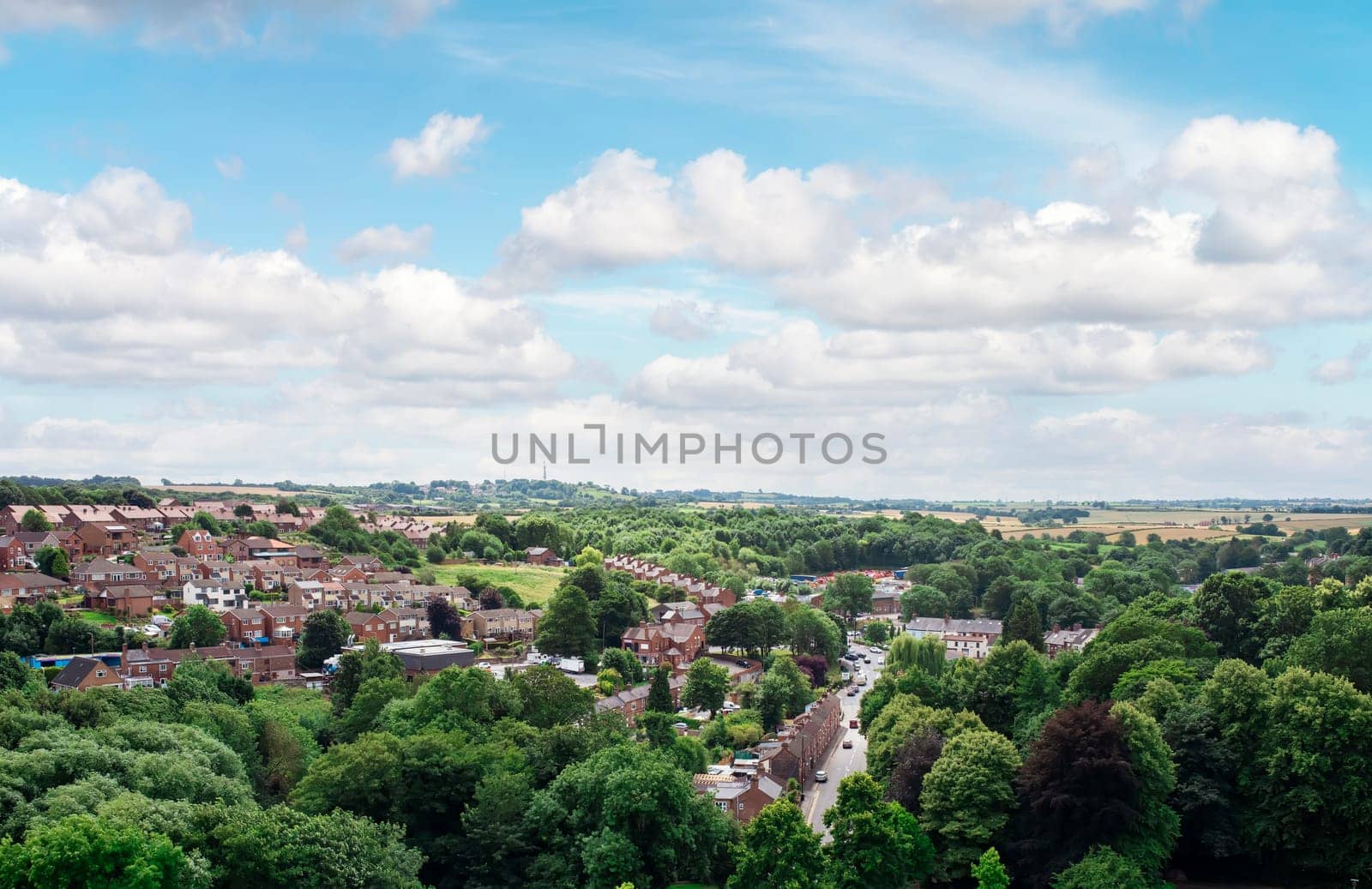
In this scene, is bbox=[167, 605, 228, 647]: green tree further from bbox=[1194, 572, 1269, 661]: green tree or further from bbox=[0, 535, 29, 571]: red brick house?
bbox=[1194, 572, 1269, 661]: green tree

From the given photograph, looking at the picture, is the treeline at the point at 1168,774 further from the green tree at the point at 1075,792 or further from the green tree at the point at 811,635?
the green tree at the point at 811,635

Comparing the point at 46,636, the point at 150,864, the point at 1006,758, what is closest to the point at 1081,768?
the point at 1006,758

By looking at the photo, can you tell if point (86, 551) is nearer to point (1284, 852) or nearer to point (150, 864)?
point (150, 864)

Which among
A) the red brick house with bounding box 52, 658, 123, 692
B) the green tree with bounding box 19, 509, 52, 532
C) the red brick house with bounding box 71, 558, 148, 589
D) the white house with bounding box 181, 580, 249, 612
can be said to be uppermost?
the green tree with bounding box 19, 509, 52, 532

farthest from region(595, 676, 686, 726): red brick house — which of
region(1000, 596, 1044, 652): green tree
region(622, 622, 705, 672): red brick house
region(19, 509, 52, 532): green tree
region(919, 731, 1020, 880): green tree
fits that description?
region(19, 509, 52, 532): green tree

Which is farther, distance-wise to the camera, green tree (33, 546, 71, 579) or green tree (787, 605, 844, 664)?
green tree (787, 605, 844, 664)

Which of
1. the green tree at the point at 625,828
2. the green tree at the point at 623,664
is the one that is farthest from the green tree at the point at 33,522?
the green tree at the point at 625,828

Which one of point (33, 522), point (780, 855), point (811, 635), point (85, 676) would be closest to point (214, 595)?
point (33, 522)
